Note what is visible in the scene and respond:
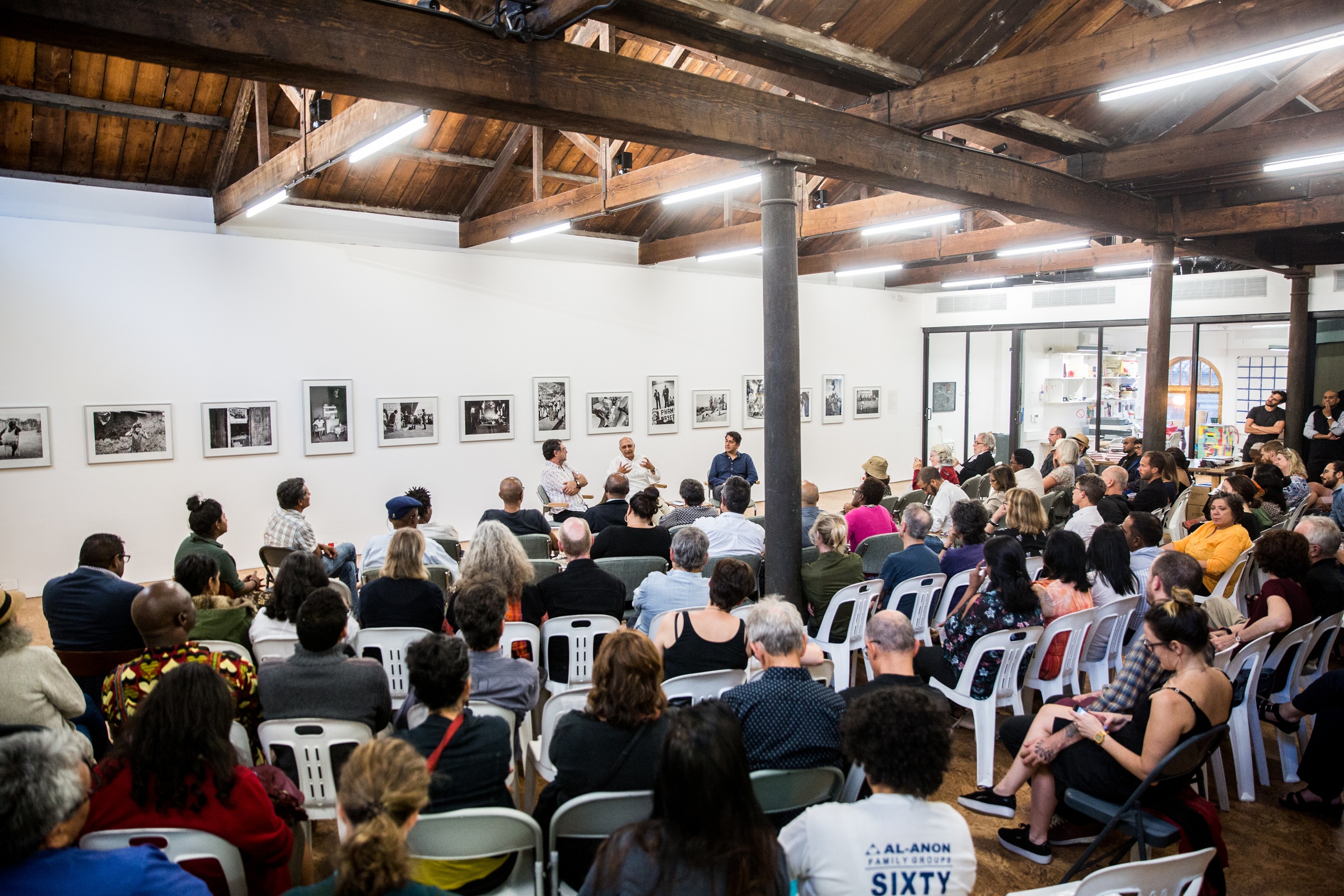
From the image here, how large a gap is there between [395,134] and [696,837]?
5304 mm

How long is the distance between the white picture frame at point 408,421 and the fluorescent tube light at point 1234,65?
Answer: 7.86 metres

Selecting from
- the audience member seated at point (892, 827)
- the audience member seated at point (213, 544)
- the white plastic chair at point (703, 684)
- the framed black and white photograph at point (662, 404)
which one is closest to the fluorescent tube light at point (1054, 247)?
the framed black and white photograph at point (662, 404)

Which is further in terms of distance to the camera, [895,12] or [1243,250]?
[1243,250]

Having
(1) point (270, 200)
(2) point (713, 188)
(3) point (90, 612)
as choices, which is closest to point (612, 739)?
(3) point (90, 612)

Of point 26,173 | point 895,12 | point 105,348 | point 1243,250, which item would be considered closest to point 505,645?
point 895,12

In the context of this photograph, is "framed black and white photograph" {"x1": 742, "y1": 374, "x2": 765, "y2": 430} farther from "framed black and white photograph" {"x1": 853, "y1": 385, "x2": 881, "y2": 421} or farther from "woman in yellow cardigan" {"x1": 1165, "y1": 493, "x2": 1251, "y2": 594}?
"woman in yellow cardigan" {"x1": 1165, "y1": 493, "x2": 1251, "y2": 594}

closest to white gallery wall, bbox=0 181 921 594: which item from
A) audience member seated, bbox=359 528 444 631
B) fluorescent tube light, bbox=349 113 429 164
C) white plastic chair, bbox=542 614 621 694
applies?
fluorescent tube light, bbox=349 113 429 164

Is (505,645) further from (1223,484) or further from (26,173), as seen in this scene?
(26,173)

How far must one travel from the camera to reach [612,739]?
261 centimetres

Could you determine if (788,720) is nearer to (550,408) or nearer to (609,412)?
(550,408)

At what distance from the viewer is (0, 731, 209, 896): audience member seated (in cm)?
182

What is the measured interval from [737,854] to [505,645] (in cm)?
268

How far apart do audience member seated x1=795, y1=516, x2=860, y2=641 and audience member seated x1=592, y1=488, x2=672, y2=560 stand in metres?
0.99

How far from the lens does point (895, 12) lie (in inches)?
223
